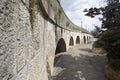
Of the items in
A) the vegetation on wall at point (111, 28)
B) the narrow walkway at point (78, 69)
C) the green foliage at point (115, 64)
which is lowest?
the narrow walkway at point (78, 69)

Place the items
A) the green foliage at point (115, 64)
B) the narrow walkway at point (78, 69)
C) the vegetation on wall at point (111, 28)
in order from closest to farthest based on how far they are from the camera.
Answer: the green foliage at point (115, 64) → the vegetation on wall at point (111, 28) → the narrow walkway at point (78, 69)

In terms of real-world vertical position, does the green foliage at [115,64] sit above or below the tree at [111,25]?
below

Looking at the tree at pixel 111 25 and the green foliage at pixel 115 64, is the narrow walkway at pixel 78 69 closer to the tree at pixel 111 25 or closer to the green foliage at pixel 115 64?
the green foliage at pixel 115 64

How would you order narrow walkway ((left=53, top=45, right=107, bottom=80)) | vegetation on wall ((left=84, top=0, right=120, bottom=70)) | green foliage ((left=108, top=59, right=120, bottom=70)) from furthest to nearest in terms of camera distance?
narrow walkway ((left=53, top=45, right=107, bottom=80)), vegetation on wall ((left=84, top=0, right=120, bottom=70)), green foliage ((left=108, top=59, right=120, bottom=70))

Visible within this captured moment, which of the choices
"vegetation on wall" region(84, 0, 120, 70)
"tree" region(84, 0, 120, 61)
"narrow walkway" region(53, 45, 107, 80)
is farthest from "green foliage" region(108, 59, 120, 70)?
"narrow walkway" region(53, 45, 107, 80)

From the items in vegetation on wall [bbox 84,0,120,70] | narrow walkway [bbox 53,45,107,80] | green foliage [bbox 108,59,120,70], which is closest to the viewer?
green foliage [bbox 108,59,120,70]

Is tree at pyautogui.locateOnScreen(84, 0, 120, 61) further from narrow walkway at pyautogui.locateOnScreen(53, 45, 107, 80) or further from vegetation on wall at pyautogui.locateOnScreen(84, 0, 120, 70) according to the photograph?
narrow walkway at pyautogui.locateOnScreen(53, 45, 107, 80)

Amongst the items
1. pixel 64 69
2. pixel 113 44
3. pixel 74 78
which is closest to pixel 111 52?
pixel 113 44

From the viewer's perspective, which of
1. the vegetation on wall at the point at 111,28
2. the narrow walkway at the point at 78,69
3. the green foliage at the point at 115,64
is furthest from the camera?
the narrow walkway at the point at 78,69

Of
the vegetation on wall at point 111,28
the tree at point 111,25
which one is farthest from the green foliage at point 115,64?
the tree at point 111,25

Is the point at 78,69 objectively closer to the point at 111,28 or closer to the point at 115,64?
the point at 115,64

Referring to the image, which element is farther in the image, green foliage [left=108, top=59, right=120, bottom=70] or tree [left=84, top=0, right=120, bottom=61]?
tree [left=84, top=0, right=120, bottom=61]

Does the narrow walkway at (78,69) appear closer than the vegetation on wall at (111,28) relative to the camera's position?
No

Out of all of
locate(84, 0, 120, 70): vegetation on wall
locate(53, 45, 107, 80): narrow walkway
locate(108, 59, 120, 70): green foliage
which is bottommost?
locate(53, 45, 107, 80): narrow walkway
